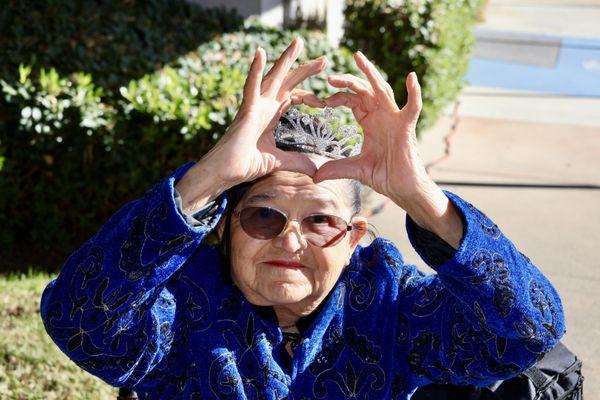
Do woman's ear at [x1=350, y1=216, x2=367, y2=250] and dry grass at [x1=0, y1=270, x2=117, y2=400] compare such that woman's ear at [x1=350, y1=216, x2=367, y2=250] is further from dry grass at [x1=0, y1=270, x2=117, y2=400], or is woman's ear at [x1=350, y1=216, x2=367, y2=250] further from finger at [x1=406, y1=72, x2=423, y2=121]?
dry grass at [x1=0, y1=270, x2=117, y2=400]

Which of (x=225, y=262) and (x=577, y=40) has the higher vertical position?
(x=225, y=262)

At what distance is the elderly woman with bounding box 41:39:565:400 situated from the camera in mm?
2389

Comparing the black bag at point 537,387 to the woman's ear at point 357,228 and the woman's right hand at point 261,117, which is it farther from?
the woman's right hand at point 261,117

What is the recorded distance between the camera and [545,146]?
389 inches

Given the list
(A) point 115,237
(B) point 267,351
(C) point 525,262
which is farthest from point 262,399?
(C) point 525,262

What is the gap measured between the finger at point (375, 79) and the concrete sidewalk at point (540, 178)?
8.99 ft

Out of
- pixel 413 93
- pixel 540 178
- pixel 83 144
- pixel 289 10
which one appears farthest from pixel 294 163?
pixel 289 10

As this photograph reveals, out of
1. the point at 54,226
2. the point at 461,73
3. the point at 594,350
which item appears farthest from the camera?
the point at 461,73

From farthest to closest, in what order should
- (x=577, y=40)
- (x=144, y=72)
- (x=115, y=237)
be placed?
(x=577, y=40) → (x=144, y=72) → (x=115, y=237)

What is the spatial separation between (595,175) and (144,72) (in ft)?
14.7

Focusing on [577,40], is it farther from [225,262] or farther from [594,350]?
[225,262]

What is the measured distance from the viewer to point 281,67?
2.46 meters

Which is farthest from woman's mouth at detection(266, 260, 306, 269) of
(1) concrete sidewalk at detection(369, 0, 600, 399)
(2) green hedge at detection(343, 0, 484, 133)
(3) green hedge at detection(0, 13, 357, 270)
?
(2) green hedge at detection(343, 0, 484, 133)

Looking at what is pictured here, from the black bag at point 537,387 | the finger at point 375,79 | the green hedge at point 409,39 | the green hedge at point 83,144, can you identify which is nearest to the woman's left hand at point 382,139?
the finger at point 375,79
